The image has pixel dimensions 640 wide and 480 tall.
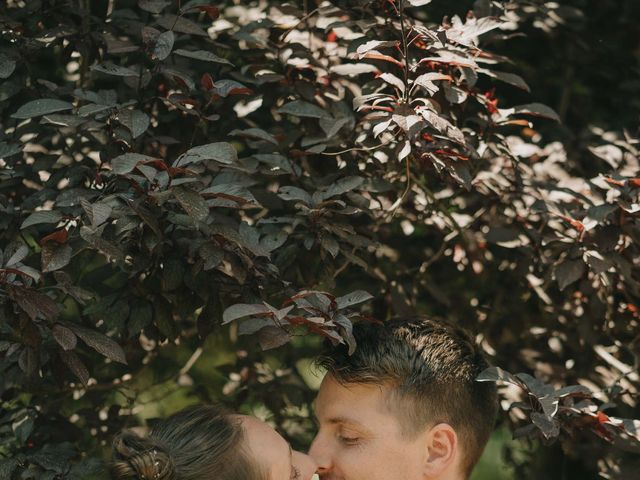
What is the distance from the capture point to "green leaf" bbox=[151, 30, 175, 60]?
2660 mm

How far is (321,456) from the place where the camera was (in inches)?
116

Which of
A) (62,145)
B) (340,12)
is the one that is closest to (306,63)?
(340,12)

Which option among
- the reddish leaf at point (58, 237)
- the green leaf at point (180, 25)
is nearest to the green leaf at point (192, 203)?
the reddish leaf at point (58, 237)

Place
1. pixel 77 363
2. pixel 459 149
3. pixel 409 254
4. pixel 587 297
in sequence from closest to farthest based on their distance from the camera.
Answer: pixel 77 363 → pixel 459 149 → pixel 587 297 → pixel 409 254

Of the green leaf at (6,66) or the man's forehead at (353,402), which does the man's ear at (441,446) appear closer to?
the man's forehead at (353,402)

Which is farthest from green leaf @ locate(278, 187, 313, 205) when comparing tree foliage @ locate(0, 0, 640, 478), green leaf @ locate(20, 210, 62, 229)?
green leaf @ locate(20, 210, 62, 229)

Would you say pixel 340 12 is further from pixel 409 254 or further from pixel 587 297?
pixel 587 297

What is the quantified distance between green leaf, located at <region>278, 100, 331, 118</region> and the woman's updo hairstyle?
0.89 m

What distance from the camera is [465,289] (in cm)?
382

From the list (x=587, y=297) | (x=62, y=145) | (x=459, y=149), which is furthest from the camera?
(x=587, y=297)

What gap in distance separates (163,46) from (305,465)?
1.26 m

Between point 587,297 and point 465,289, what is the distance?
54cm

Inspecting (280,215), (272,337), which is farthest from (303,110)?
(272,337)

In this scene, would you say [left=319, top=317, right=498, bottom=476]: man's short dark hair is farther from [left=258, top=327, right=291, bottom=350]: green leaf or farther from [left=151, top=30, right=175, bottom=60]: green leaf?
[left=151, top=30, right=175, bottom=60]: green leaf
